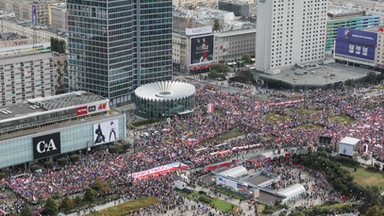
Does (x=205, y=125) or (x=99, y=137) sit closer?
(x=99, y=137)

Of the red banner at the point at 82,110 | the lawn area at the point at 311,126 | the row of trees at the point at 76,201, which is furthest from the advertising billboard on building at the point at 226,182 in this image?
the lawn area at the point at 311,126

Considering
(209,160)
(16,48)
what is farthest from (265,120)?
(16,48)

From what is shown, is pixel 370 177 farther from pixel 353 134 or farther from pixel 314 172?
pixel 353 134

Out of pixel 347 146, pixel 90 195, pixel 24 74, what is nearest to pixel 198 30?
pixel 24 74

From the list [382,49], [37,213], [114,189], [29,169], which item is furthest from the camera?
[382,49]

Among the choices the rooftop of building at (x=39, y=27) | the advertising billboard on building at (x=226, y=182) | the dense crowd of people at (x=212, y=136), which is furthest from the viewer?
the rooftop of building at (x=39, y=27)

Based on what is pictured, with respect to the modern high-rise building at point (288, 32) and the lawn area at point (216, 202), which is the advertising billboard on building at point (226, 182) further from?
the modern high-rise building at point (288, 32)
